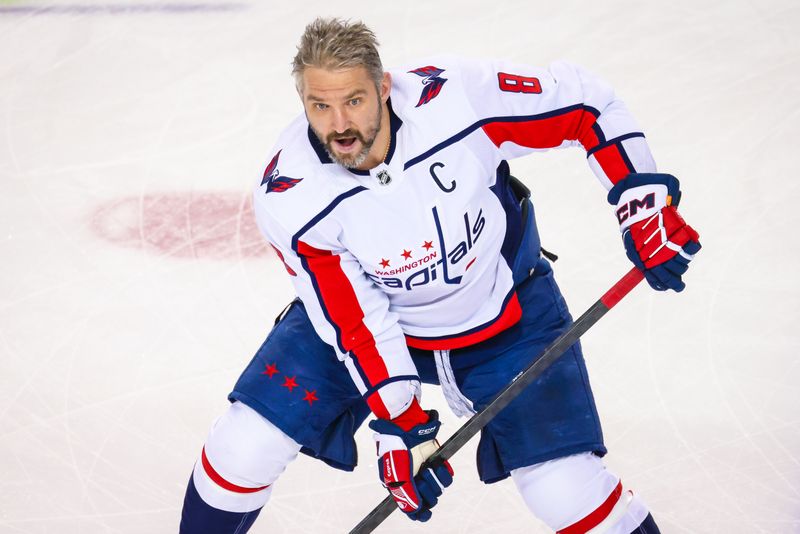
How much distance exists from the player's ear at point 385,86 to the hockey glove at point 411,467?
2.00 feet

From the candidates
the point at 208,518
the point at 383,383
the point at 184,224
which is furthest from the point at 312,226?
the point at 184,224

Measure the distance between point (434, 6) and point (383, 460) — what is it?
281 cm

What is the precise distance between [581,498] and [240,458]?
650mm

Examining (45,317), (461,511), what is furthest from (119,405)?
(461,511)

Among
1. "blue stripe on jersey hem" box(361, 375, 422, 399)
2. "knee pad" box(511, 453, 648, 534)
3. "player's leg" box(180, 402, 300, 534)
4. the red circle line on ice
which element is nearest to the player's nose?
"blue stripe on jersey hem" box(361, 375, 422, 399)

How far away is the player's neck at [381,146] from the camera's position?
6.63ft

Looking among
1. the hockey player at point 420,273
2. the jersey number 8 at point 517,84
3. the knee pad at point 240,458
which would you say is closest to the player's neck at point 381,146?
the hockey player at point 420,273

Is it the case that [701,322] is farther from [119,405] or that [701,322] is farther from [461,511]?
[119,405]

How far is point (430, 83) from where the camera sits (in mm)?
2109

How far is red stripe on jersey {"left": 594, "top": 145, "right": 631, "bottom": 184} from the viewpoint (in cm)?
216

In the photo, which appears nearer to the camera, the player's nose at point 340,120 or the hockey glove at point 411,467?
the player's nose at point 340,120

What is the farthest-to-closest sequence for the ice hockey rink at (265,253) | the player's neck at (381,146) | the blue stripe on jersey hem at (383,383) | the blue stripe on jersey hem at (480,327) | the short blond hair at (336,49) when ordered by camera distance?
the ice hockey rink at (265,253)
the blue stripe on jersey hem at (480,327)
the blue stripe on jersey hem at (383,383)
the player's neck at (381,146)
the short blond hair at (336,49)

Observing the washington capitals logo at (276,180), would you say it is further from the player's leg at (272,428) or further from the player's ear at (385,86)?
the player's leg at (272,428)

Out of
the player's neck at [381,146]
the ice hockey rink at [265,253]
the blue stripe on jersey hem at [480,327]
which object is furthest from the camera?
the ice hockey rink at [265,253]
